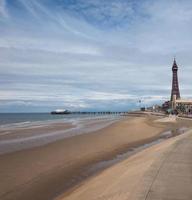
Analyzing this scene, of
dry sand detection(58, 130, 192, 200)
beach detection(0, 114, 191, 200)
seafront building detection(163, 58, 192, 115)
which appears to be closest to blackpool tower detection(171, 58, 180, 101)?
seafront building detection(163, 58, 192, 115)

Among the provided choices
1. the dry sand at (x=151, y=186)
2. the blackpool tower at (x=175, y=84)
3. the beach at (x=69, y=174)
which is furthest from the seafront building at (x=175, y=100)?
the dry sand at (x=151, y=186)

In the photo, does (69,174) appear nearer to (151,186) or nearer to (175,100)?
(151,186)

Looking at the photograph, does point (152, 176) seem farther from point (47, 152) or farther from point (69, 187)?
point (47, 152)

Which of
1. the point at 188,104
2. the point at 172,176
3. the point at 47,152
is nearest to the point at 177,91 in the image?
the point at 188,104

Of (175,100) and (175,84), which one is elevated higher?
(175,84)

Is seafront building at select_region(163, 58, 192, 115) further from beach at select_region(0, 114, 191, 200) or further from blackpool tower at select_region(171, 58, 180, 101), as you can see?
beach at select_region(0, 114, 191, 200)

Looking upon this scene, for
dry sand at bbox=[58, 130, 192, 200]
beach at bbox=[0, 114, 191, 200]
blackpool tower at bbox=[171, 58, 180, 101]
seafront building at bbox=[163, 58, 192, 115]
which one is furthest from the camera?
blackpool tower at bbox=[171, 58, 180, 101]

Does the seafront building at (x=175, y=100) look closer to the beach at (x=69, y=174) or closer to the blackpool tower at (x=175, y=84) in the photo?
the blackpool tower at (x=175, y=84)

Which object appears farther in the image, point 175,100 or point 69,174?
point 175,100

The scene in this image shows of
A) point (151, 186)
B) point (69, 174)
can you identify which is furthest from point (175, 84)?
point (151, 186)

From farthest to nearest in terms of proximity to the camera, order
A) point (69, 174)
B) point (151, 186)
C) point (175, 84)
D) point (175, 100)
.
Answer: point (175, 84)
point (175, 100)
point (69, 174)
point (151, 186)

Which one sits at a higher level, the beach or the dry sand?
the dry sand

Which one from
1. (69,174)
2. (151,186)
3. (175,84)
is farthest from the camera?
(175,84)

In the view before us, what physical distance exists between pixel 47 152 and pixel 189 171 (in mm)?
11315
